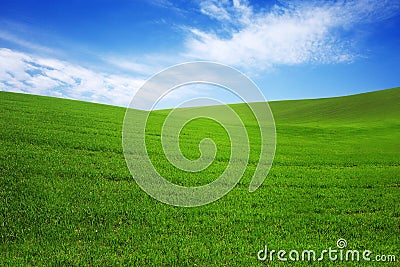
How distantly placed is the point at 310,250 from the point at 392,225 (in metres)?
3.45

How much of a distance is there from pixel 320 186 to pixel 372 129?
3586cm

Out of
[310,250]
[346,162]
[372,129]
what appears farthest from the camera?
[372,129]

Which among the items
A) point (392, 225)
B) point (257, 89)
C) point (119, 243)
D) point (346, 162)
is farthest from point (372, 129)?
point (119, 243)

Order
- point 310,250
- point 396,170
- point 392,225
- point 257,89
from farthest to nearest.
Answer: point 396,170
point 392,225
point 257,89
point 310,250

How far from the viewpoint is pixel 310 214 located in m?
9.30

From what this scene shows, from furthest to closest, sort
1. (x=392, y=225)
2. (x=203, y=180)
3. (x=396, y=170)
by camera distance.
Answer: (x=396, y=170) < (x=203, y=180) < (x=392, y=225)

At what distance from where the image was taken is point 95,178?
36.2ft

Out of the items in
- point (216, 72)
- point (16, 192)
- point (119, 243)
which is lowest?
point (119, 243)

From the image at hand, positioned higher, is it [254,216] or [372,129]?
[372,129]

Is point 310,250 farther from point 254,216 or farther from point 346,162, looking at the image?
point 346,162

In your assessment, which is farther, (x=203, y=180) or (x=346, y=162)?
(x=346, y=162)

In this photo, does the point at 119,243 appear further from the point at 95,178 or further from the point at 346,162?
the point at 346,162

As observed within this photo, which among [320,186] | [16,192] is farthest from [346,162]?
[16,192]

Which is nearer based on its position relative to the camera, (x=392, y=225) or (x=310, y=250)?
(x=310, y=250)
